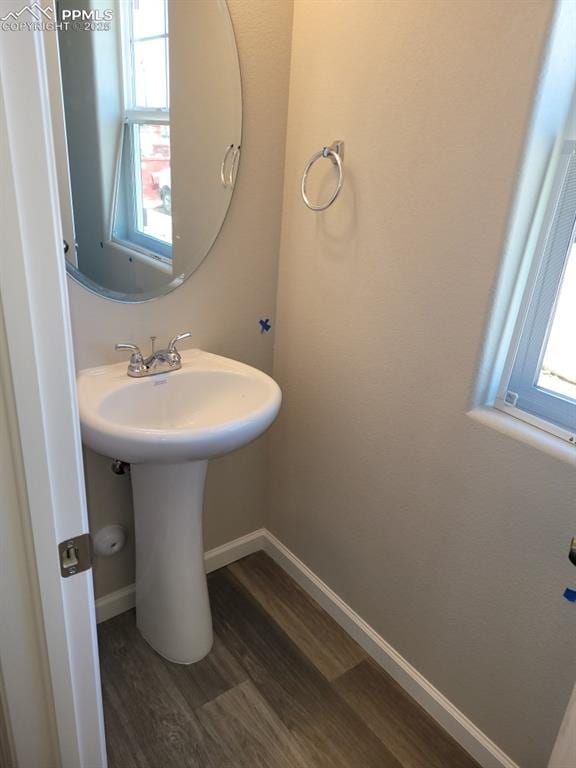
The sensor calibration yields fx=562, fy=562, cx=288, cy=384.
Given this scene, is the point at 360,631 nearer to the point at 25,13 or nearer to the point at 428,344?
the point at 428,344

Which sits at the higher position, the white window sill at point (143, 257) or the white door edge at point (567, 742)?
the white window sill at point (143, 257)

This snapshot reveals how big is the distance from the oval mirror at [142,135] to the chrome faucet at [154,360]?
0.47ft

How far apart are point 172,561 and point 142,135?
3.81 feet

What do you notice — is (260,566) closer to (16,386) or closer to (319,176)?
(319,176)

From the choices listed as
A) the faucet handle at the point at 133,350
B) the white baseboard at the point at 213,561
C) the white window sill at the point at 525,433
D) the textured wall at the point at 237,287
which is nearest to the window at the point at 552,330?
the white window sill at the point at 525,433

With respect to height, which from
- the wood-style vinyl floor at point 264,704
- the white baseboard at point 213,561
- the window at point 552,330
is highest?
the window at point 552,330

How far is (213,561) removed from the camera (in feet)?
6.72

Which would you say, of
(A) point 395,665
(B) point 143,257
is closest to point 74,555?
(B) point 143,257

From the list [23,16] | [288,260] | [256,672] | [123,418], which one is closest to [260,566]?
[256,672]

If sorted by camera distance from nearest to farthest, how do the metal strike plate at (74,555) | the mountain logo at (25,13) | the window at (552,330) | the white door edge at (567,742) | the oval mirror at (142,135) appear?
the mountain logo at (25,13) → the metal strike plate at (74,555) → the white door edge at (567,742) → the window at (552,330) → the oval mirror at (142,135)

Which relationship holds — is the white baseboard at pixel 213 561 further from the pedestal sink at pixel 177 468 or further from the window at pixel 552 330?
the window at pixel 552 330

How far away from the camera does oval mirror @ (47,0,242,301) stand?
4.30ft

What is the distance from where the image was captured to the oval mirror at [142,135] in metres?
1.31

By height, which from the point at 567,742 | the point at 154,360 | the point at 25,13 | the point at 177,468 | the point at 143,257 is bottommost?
the point at 567,742
